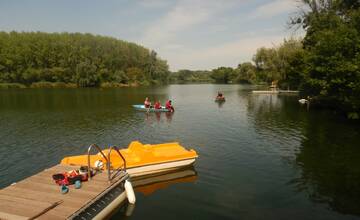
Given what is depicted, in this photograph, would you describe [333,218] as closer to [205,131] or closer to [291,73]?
[205,131]

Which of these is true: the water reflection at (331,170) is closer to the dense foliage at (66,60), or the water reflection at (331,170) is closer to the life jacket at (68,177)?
the life jacket at (68,177)

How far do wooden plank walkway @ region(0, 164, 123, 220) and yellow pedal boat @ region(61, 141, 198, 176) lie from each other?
8.54 ft

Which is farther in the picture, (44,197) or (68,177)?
(68,177)

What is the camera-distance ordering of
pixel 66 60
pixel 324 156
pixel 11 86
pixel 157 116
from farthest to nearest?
pixel 66 60
pixel 11 86
pixel 157 116
pixel 324 156

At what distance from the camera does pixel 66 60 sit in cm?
12862

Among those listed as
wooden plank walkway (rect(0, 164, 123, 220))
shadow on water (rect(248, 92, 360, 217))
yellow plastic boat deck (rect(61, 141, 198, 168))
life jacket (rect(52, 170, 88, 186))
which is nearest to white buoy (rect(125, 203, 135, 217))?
wooden plank walkway (rect(0, 164, 123, 220))

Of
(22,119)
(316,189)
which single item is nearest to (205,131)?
(316,189)

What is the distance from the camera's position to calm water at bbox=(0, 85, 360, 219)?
1380 centimetres

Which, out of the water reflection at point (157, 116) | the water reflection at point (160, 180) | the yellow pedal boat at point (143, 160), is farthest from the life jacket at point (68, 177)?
the water reflection at point (157, 116)

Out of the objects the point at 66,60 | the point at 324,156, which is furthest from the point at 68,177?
the point at 66,60

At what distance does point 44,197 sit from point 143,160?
250 inches

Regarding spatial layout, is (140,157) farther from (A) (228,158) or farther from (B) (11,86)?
(B) (11,86)

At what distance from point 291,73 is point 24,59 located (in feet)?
361

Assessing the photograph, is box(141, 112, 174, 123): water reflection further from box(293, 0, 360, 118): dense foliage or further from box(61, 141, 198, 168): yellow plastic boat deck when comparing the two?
box(293, 0, 360, 118): dense foliage
